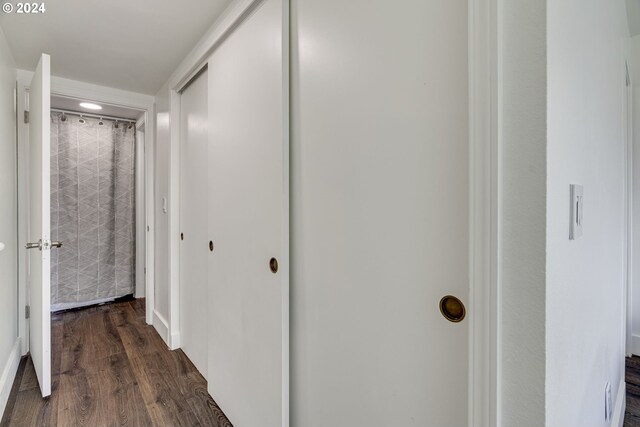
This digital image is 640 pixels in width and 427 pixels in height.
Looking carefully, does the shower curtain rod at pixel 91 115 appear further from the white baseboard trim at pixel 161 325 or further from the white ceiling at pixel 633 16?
the white ceiling at pixel 633 16

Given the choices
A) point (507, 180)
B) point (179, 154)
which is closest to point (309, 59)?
point (507, 180)

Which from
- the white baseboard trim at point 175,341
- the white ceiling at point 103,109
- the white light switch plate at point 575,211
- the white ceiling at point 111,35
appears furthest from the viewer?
the white ceiling at point 103,109

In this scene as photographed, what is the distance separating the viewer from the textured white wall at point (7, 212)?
177 cm

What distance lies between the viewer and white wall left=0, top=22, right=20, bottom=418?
1757mm

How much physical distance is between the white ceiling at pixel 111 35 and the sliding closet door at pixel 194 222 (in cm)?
28

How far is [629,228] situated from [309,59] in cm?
263

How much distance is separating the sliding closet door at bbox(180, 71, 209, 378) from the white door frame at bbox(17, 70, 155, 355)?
66cm

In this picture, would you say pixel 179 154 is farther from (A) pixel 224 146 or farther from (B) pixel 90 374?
(B) pixel 90 374

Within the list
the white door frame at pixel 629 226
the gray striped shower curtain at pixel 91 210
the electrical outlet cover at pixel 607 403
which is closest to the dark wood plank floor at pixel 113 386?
the gray striped shower curtain at pixel 91 210

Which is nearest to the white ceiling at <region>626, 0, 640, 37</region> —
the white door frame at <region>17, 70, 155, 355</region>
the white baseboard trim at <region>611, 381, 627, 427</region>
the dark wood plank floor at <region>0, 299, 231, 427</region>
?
the white baseboard trim at <region>611, 381, 627, 427</region>

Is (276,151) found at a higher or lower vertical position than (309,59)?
lower

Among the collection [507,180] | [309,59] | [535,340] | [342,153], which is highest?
[309,59]

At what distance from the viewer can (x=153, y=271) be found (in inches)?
111

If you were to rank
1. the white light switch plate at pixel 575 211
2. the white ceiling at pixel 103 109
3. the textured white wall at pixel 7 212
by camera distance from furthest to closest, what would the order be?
the white ceiling at pixel 103 109
the textured white wall at pixel 7 212
the white light switch plate at pixel 575 211
